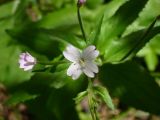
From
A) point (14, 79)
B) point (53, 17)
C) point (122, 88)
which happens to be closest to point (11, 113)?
point (14, 79)

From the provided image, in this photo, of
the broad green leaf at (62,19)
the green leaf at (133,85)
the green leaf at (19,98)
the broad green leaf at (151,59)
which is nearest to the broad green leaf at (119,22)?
the green leaf at (133,85)

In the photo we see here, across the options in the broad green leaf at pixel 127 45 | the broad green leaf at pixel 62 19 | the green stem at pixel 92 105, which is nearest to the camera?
the green stem at pixel 92 105

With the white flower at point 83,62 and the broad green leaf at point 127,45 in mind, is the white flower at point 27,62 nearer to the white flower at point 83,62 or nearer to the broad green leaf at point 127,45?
the white flower at point 83,62

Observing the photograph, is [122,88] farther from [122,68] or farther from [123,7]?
[123,7]

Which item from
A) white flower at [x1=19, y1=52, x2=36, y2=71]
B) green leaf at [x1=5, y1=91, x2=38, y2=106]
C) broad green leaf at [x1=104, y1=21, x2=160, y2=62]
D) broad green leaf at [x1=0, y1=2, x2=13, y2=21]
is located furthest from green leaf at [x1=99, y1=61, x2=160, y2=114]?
broad green leaf at [x1=0, y1=2, x2=13, y2=21]

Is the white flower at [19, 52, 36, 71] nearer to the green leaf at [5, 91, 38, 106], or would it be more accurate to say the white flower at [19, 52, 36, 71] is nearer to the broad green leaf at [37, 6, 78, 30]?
the green leaf at [5, 91, 38, 106]

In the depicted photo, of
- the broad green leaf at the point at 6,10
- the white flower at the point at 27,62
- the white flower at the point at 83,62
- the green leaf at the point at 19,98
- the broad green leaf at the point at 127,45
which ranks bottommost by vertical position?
the white flower at the point at 83,62

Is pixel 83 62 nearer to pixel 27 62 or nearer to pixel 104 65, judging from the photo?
pixel 27 62
